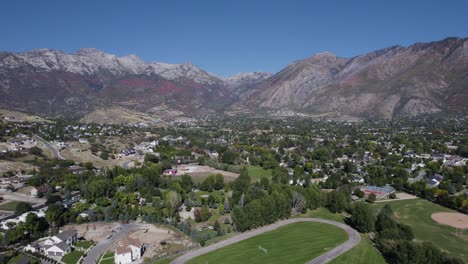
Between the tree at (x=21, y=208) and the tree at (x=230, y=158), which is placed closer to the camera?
the tree at (x=21, y=208)

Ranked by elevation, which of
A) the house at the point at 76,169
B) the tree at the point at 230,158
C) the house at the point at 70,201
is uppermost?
the tree at the point at 230,158

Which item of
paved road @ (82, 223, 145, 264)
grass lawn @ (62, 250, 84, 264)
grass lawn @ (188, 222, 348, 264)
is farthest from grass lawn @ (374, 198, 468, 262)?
grass lawn @ (62, 250, 84, 264)

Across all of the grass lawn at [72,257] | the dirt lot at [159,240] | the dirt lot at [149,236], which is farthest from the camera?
the dirt lot at [149,236]

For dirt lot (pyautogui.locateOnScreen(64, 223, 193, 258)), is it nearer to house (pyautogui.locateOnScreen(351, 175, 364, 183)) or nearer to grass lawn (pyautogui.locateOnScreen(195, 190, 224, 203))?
grass lawn (pyautogui.locateOnScreen(195, 190, 224, 203))

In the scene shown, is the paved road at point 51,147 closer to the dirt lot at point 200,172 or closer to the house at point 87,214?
the dirt lot at point 200,172

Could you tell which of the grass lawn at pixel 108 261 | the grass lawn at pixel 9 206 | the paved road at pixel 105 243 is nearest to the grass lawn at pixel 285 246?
the grass lawn at pixel 108 261

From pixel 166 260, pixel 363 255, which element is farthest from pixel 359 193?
pixel 166 260

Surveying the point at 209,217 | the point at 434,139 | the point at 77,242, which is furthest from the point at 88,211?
the point at 434,139
